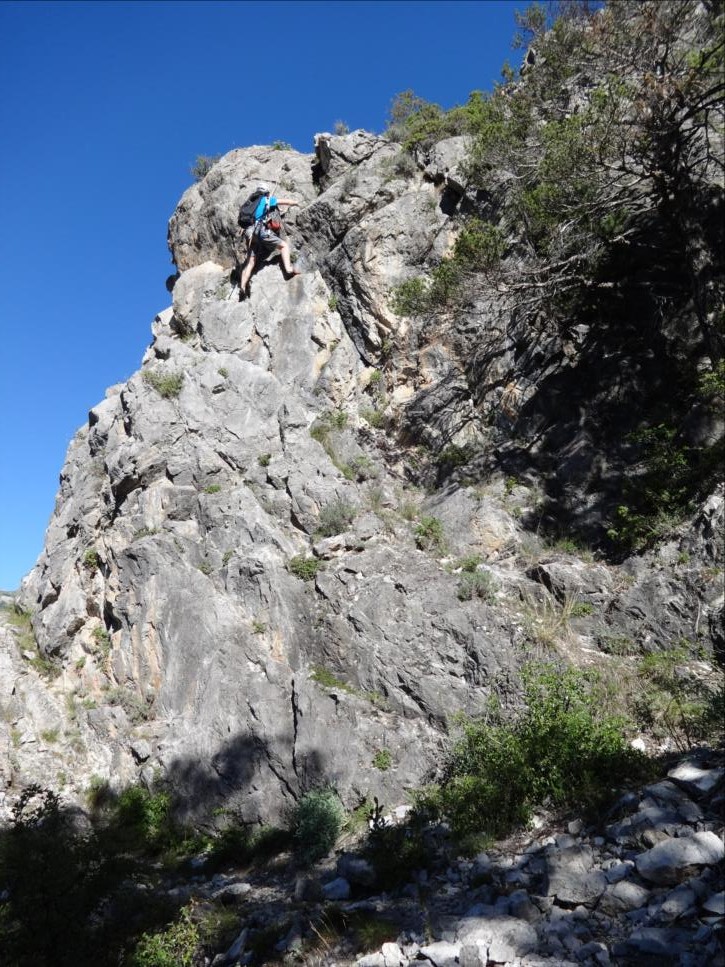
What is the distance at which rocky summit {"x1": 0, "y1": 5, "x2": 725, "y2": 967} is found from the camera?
4.70 meters

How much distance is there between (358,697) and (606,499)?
515 centimetres

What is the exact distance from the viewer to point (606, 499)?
9.99 m

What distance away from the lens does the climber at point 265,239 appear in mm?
13562

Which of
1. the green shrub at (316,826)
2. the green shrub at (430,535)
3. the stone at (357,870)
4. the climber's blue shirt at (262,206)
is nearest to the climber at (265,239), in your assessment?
the climber's blue shirt at (262,206)

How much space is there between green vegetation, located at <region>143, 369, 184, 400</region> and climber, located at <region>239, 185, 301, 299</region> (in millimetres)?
2907

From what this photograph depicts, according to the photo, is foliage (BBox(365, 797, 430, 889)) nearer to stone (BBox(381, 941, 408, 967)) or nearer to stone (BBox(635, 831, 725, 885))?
stone (BBox(381, 941, 408, 967))

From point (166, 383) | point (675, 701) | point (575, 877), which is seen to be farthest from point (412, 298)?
point (575, 877)

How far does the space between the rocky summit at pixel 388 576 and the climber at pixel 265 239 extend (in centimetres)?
27

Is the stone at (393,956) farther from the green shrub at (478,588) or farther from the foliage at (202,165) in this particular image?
the foliage at (202,165)

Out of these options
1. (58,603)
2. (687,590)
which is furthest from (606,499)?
(58,603)

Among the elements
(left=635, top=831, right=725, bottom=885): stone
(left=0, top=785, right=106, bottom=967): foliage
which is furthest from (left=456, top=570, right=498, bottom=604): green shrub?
(left=0, top=785, right=106, bottom=967): foliage

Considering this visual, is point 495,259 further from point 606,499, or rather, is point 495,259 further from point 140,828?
point 140,828

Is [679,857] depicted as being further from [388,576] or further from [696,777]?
[388,576]

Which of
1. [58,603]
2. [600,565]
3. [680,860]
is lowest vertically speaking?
[680,860]
